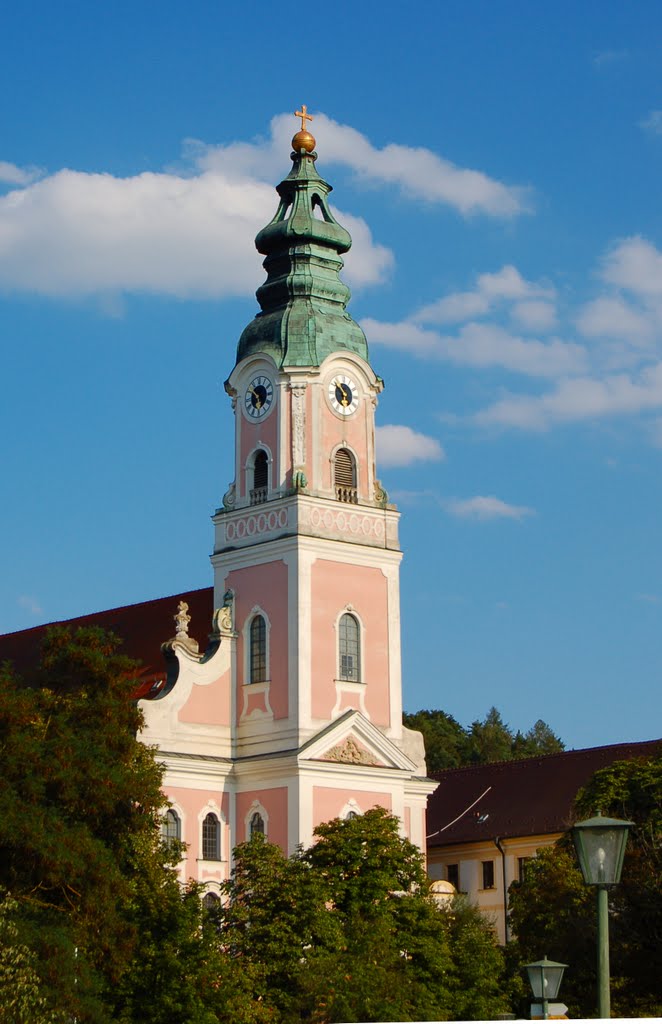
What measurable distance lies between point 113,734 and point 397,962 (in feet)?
27.1

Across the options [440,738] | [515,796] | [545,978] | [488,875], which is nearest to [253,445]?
[515,796]

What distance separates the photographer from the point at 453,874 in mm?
71562

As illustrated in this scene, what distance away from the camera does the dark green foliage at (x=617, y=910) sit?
47.6 m

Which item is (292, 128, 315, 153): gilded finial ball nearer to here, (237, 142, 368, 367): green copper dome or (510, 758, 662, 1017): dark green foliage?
(237, 142, 368, 367): green copper dome

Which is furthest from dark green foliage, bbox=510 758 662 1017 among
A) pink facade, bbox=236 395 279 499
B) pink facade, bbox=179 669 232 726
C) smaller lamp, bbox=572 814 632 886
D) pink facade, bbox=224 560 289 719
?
smaller lamp, bbox=572 814 632 886

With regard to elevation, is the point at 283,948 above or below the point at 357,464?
below

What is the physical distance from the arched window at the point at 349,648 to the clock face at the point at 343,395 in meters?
6.62

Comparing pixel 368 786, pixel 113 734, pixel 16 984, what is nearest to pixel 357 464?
pixel 368 786

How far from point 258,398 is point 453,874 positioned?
22660 mm

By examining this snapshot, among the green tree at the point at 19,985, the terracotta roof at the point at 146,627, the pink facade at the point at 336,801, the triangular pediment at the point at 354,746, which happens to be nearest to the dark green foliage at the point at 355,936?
the green tree at the point at 19,985

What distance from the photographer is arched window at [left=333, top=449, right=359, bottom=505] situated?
5816 cm

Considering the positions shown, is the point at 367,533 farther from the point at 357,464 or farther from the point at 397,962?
the point at 397,962

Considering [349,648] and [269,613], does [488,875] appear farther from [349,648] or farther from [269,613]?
[269,613]

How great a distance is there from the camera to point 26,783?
1537 inches
